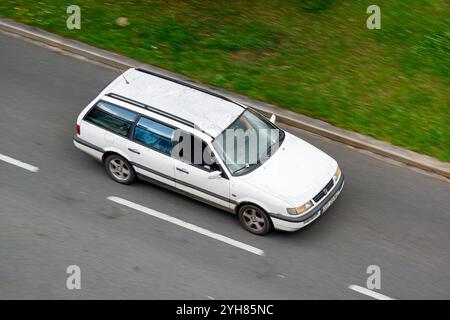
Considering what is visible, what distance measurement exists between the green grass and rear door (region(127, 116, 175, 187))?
10.4 feet

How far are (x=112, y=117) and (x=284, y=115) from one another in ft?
11.7

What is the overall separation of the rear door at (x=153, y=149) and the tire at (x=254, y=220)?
1.31 metres

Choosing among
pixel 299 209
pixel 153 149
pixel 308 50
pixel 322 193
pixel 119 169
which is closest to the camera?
pixel 299 209

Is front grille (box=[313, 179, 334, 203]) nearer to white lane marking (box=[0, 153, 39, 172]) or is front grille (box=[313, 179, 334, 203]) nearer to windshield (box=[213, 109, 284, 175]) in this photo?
windshield (box=[213, 109, 284, 175])

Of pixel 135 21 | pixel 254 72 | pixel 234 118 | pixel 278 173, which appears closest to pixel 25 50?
pixel 135 21

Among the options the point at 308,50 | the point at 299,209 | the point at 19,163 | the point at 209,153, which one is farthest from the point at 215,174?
the point at 308,50

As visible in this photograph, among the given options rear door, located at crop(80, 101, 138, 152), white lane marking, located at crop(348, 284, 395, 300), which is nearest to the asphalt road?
white lane marking, located at crop(348, 284, 395, 300)

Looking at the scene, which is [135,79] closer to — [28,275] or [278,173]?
[278,173]

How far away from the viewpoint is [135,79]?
13250 mm

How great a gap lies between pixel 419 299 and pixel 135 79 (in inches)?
236

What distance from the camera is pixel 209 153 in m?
12.2

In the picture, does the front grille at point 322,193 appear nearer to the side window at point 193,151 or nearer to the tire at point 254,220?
the tire at point 254,220

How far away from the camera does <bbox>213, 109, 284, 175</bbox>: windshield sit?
12.2 meters

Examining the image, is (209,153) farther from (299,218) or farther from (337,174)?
(337,174)
